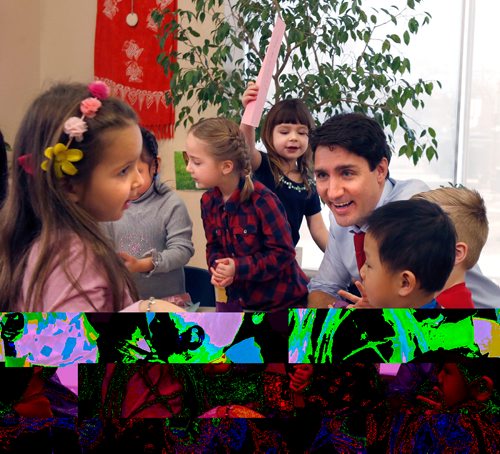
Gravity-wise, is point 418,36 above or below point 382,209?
above

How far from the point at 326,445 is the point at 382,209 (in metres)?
0.15

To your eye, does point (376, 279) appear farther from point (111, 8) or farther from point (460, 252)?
point (111, 8)

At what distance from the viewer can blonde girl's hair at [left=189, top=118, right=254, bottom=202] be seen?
0.63m

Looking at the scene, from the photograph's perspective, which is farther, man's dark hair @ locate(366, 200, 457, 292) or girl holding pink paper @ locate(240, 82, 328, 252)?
girl holding pink paper @ locate(240, 82, 328, 252)

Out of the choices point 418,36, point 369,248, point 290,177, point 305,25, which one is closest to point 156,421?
point 369,248

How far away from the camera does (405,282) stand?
1.59 ft

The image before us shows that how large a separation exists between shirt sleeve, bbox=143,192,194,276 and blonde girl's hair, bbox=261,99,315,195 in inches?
3.8

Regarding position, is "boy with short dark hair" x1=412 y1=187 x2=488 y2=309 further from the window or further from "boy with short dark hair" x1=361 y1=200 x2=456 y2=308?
the window

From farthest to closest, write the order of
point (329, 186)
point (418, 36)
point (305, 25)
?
point (418, 36) → point (305, 25) → point (329, 186)

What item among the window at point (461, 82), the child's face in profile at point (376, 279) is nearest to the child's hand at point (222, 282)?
the child's face in profile at point (376, 279)

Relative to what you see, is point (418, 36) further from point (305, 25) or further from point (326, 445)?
point (326, 445)

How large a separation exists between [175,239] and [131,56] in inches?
28.7

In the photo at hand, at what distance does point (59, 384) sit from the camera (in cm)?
47

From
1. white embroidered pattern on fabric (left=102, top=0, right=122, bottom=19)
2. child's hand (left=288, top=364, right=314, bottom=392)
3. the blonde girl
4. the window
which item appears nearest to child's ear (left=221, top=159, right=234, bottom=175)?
the blonde girl
